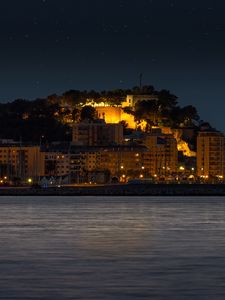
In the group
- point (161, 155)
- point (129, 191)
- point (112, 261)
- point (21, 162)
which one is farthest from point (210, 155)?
point (112, 261)

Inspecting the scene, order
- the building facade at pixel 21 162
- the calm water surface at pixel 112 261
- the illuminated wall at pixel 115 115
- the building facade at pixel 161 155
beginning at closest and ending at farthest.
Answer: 1. the calm water surface at pixel 112 261
2. the building facade at pixel 21 162
3. the building facade at pixel 161 155
4. the illuminated wall at pixel 115 115

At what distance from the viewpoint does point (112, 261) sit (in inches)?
1324

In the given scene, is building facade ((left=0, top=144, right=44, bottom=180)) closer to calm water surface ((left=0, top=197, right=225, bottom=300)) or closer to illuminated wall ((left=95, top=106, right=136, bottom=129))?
illuminated wall ((left=95, top=106, right=136, bottom=129))

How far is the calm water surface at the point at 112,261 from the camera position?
27.4 m

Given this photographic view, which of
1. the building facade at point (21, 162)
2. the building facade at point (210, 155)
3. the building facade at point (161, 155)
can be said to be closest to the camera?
the building facade at point (21, 162)

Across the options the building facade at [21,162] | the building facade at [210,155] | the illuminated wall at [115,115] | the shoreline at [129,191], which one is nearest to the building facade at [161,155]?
the building facade at [210,155]

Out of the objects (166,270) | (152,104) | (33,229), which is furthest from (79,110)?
(166,270)

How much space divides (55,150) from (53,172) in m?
3.84

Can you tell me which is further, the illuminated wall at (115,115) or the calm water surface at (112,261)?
the illuminated wall at (115,115)

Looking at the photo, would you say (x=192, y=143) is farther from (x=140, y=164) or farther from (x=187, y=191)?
(x=187, y=191)

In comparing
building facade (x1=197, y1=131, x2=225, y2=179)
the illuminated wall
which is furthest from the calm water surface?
the illuminated wall

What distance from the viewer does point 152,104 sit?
183875 millimetres

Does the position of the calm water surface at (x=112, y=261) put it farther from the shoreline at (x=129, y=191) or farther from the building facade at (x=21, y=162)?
the building facade at (x=21, y=162)

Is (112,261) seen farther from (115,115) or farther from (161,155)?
(115,115)
